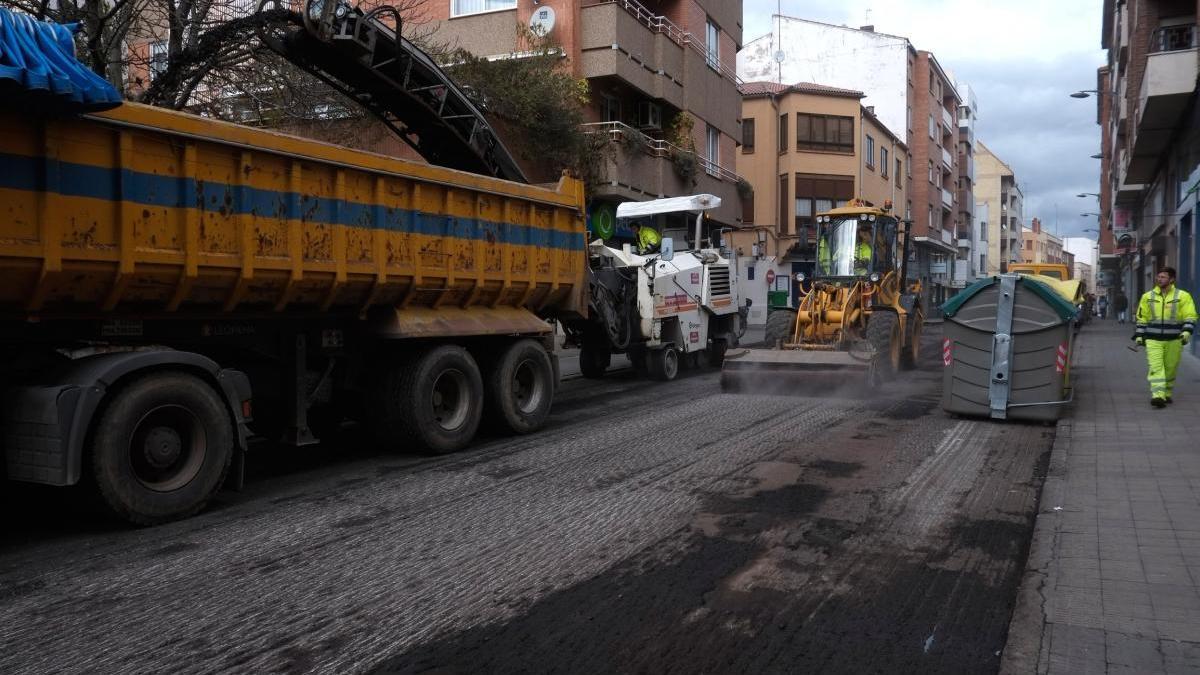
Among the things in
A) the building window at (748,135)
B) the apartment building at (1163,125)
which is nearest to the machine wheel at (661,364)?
the apartment building at (1163,125)

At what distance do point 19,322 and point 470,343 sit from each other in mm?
4224

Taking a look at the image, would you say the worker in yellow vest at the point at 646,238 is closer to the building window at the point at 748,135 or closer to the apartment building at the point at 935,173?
the building window at the point at 748,135

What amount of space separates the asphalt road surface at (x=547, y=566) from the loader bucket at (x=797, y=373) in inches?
140

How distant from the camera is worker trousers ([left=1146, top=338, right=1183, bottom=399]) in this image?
420 inches

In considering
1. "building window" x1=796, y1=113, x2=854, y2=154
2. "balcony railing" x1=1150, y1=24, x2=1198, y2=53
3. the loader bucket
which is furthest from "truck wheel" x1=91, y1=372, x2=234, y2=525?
"building window" x1=796, y1=113, x2=854, y2=154

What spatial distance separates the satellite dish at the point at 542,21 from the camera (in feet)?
67.9

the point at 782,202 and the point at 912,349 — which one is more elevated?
the point at 782,202

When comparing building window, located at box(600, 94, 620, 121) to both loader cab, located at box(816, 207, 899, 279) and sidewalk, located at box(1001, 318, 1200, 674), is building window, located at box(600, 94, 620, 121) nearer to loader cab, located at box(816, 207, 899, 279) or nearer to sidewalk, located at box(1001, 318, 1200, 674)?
loader cab, located at box(816, 207, 899, 279)

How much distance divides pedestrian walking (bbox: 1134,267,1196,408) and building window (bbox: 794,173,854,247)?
2911 centimetres

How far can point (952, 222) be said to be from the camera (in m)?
62.7

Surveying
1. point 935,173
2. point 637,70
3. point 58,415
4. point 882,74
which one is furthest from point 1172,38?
point 935,173

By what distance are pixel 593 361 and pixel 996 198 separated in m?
85.8

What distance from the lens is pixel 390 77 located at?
34.3ft

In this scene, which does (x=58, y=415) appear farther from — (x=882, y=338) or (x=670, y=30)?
(x=670, y=30)
